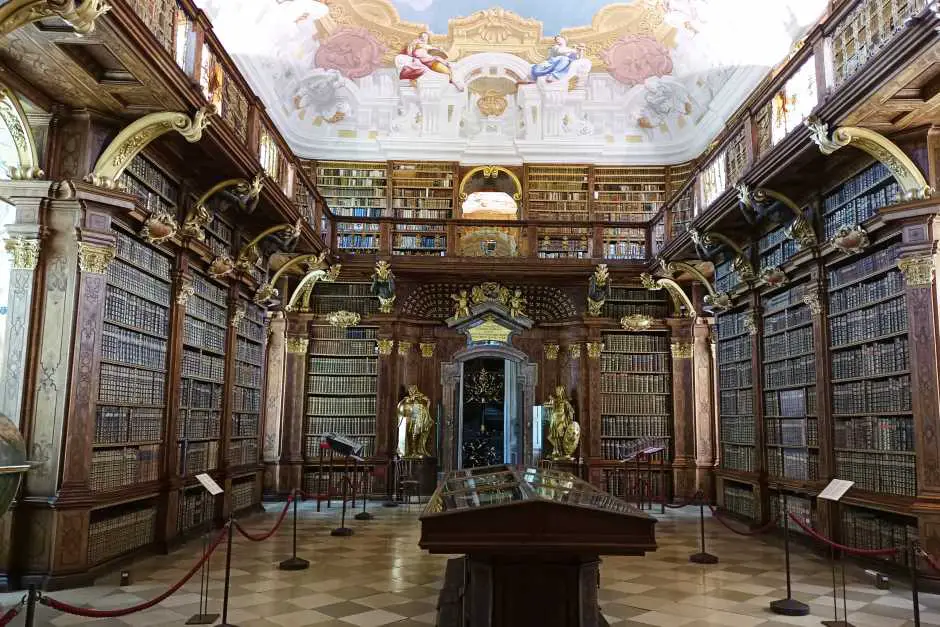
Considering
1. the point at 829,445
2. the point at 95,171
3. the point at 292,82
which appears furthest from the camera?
the point at 292,82

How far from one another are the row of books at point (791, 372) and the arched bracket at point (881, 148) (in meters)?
2.20

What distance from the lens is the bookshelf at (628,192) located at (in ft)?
45.1

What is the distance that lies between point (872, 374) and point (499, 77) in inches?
372

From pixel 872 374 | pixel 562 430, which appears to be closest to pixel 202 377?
pixel 562 430

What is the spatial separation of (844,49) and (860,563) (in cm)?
465

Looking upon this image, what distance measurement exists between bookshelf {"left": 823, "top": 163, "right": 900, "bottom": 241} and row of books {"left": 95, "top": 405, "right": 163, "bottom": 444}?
6932 millimetres

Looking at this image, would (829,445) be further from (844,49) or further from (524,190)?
(524,190)

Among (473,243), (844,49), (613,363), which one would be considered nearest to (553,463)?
(613,363)

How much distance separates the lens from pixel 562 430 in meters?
12.2

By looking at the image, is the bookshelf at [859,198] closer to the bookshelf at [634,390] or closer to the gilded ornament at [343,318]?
the bookshelf at [634,390]

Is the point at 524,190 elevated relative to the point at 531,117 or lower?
lower

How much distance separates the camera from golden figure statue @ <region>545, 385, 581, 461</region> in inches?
477

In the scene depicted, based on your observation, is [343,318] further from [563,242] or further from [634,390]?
[634,390]

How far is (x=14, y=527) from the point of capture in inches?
215
